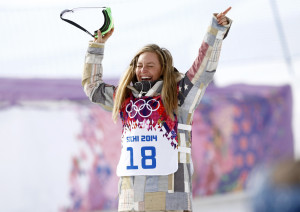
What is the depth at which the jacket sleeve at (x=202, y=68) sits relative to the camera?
6.54 ft

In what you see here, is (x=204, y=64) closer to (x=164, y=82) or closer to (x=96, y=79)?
(x=164, y=82)

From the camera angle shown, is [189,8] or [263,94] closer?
[189,8]

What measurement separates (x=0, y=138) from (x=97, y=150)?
877 millimetres

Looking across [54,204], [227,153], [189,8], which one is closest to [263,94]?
[227,153]

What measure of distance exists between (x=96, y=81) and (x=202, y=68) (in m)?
0.44

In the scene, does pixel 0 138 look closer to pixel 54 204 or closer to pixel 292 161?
pixel 54 204

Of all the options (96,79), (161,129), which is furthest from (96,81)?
(161,129)

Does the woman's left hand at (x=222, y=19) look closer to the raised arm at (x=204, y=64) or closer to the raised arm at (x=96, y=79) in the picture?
the raised arm at (x=204, y=64)

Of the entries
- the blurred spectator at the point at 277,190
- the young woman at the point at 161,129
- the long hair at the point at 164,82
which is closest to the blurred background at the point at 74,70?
the long hair at the point at 164,82

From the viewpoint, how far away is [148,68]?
2.11 m

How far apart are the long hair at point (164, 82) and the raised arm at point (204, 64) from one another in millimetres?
40

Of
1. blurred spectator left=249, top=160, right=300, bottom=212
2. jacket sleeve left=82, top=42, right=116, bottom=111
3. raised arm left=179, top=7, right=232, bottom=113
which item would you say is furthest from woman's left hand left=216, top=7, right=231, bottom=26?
blurred spectator left=249, top=160, right=300, bottom=212

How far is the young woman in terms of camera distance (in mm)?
1949

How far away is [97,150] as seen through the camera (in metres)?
5.32
